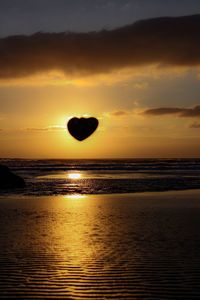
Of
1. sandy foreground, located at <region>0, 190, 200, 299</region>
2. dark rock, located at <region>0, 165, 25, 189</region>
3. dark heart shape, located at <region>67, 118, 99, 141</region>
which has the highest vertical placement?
dark heart shape, located at <region>67, 118, 99, 141</region>

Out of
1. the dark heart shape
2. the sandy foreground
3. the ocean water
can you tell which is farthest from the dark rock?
the sandy foreground

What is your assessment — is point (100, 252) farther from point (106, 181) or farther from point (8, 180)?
point (106, 181)

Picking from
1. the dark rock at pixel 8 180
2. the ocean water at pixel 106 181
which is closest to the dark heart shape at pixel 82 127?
the ocean water at pixel 106 181

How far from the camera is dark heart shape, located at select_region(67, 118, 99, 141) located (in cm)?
2553

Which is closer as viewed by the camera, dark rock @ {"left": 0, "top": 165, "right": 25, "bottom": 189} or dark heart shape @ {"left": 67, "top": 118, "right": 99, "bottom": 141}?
dark heart shape @ {"left": 67, "top": 118, "right": 99, "bottom": 141}

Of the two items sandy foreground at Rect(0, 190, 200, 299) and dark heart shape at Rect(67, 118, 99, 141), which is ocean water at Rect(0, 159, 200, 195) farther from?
sandy foreground at Rect(0, 190, 200, 299)

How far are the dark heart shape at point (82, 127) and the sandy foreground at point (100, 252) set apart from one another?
346 inches

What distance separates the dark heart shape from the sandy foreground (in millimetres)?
8793

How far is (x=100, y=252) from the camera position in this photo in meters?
9.22

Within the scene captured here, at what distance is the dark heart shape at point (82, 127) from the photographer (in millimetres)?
25531

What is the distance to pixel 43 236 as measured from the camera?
36.9 ft

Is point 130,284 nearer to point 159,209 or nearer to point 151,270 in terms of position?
point 151,270

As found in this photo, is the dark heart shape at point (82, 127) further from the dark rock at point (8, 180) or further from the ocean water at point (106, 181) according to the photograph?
the dark rock at point (8, 180)

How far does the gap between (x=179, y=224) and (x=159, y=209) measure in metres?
3.56
